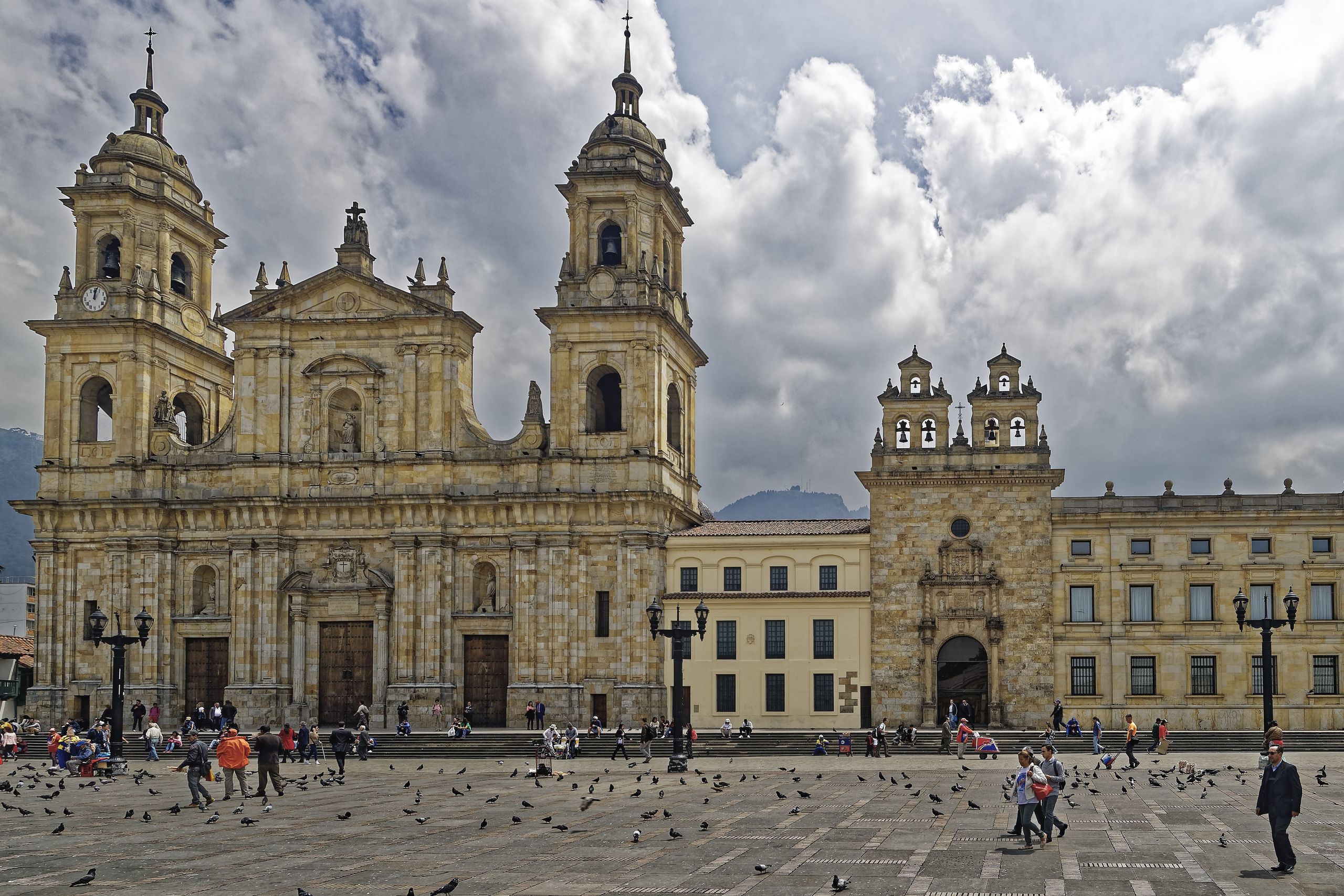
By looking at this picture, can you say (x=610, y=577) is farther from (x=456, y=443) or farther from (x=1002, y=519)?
(x=1002, y=519)

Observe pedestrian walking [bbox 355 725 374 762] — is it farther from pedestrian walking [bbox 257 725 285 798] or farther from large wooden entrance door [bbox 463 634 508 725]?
pedestrian walking [bbox 257 725 285 798]

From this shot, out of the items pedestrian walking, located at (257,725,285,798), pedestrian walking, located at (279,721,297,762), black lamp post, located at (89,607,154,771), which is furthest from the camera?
pedestrian walking, located at (279,721,297,762)

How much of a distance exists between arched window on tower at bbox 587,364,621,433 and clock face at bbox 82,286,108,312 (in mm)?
21863

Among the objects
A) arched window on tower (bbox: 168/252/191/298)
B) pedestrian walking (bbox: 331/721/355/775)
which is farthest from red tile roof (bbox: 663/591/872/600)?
arched window on tower (bbox: 168/252/191/298)

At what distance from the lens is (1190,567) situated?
2184 inches

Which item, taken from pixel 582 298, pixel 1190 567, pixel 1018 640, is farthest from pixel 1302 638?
pixel 582 298

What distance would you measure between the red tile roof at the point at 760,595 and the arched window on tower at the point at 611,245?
14178 mm

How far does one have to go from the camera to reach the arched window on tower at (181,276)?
67625 millimetres

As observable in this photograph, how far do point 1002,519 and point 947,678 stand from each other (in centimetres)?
653

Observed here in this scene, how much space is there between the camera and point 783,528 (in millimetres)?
60000

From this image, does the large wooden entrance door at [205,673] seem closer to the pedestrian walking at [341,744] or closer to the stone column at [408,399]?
the stone column at [408,399]

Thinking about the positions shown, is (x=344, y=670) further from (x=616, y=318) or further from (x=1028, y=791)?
(x=1028, y=791)

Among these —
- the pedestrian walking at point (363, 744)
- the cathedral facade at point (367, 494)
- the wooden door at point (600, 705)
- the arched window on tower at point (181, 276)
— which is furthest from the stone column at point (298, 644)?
the arched window on tower at point (181, 276)

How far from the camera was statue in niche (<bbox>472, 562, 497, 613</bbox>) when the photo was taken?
60344mm
